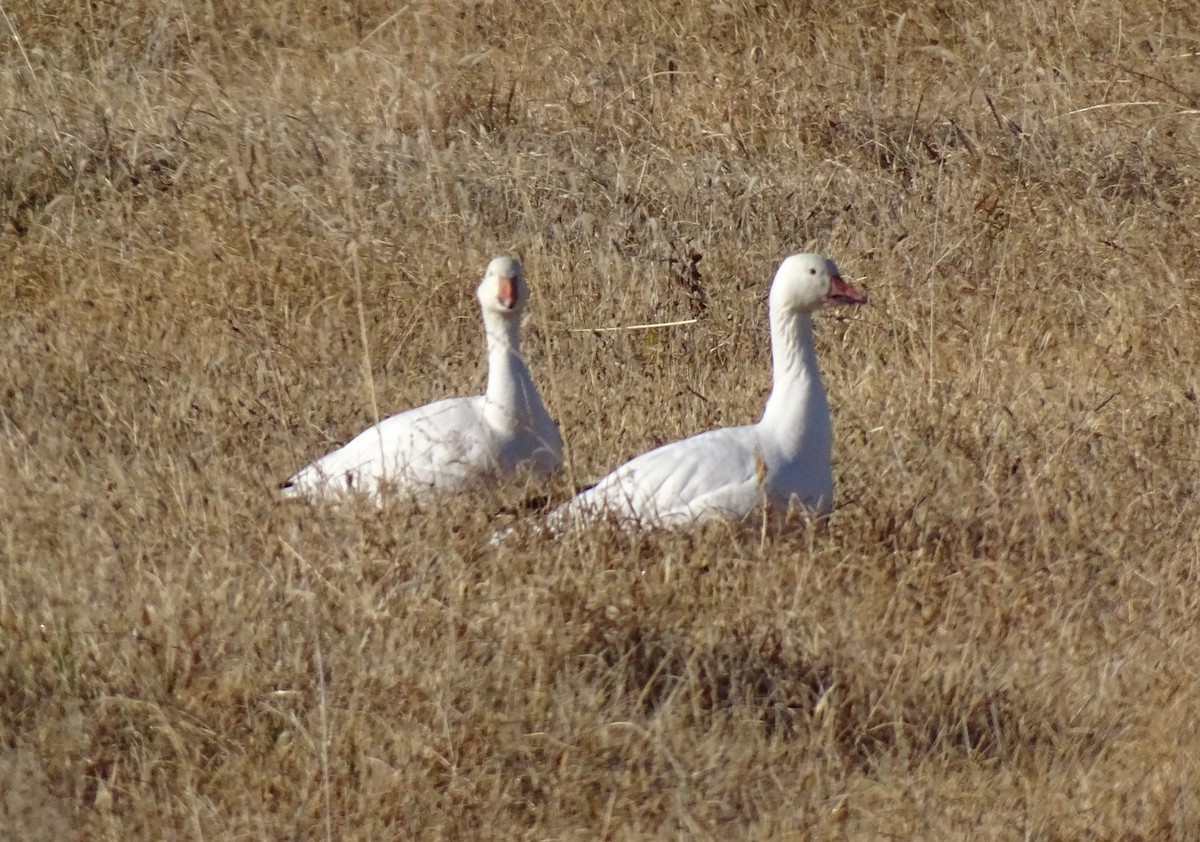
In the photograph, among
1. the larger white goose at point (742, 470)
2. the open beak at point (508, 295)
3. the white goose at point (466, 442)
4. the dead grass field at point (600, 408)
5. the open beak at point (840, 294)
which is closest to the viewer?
the dead grass field at point (600, 408)

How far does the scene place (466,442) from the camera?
15.3 ft

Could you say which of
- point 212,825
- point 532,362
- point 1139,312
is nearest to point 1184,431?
point 1139,312

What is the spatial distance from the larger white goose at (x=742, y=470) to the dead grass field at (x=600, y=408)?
0.12 m

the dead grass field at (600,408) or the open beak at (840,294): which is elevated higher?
the open beak at (840,294)

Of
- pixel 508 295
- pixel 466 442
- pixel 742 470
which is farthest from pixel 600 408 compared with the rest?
pixel 742 470

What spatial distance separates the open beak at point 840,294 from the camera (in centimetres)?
479

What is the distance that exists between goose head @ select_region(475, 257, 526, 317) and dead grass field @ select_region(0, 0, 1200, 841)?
0.63 feet

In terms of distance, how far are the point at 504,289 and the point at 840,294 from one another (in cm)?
92

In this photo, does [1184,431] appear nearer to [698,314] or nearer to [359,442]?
[698,314]

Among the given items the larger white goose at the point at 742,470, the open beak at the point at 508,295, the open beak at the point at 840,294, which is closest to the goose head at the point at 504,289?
the open beak at the point at 508,295

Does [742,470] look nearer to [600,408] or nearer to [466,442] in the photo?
[466,442]

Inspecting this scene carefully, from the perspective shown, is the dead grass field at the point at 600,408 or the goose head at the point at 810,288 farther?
the goose head at the point at 810,288

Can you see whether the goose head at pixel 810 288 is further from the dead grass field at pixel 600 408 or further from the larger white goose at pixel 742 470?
the dead grass field at pixel 600 408

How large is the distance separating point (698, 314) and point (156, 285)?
192 cm
